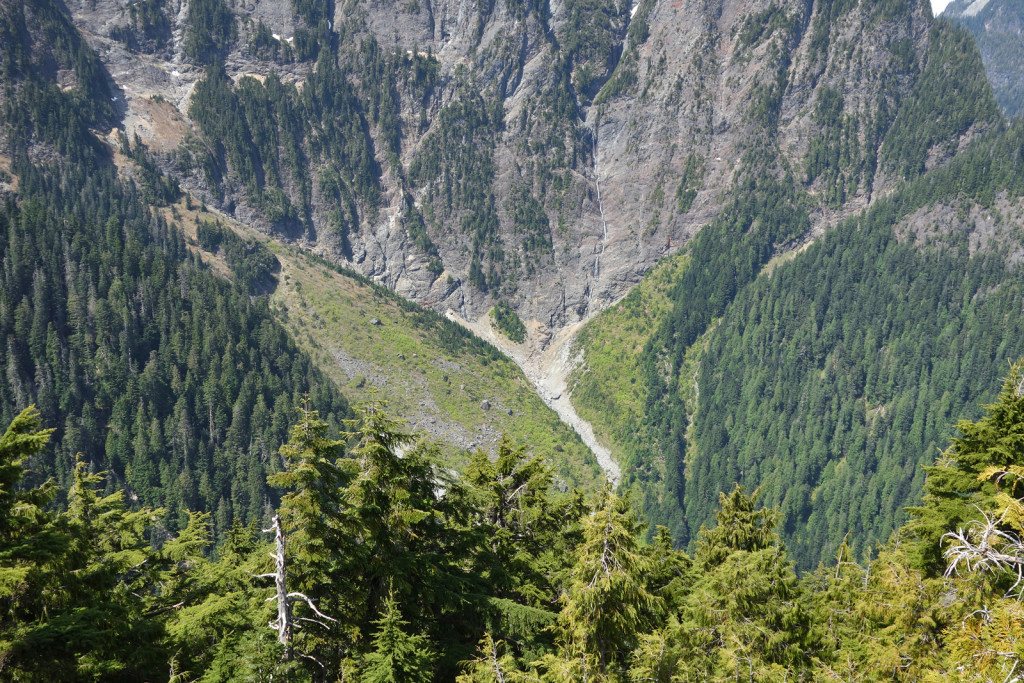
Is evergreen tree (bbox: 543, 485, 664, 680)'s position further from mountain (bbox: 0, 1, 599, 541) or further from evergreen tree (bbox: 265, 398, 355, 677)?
mountain (bbox: 0, 1, 599, 541)

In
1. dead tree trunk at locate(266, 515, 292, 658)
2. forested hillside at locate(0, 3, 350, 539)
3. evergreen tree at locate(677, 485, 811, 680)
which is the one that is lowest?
evergreen tree at locate(677, 485, 811, 680)

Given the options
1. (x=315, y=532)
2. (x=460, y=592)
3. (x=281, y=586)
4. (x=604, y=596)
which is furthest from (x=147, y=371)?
(x=604, y=596)

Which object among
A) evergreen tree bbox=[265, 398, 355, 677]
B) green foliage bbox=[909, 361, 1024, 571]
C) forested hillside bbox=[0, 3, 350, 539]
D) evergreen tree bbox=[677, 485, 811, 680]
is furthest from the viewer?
forested hillside bbox=[0, 3, 350, 539]

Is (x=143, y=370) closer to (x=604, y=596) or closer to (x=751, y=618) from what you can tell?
(x=604, y=596)

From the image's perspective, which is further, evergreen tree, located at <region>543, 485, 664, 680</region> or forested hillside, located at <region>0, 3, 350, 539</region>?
forested hillside, located at <region>0, 3, 350, 539</region>

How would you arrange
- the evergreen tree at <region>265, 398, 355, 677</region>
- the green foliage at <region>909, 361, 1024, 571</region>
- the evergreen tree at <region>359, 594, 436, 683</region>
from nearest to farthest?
the evergreen tree at <region>359, 594, 436, 683</region>, the evergreen tree at <region>265, 398, 355, 677</region>, the green foliage at <region>909, 361, 1024, 571</region>

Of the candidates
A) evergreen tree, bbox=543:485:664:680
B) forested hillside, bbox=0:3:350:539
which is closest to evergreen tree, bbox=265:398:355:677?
evergreen tree, bbox=543:485:664:680

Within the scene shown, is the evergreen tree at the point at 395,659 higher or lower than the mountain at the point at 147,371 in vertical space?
lower

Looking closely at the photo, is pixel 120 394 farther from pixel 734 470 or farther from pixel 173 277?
pixel 734 470

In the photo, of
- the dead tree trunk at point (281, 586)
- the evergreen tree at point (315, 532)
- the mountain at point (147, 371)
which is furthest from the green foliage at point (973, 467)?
the mountain at point (147, 371)

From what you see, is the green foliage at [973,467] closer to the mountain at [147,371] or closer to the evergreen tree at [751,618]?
the evergreen tree at [751,618]

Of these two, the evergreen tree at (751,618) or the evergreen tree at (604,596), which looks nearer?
the evergreen tree at (604,596)

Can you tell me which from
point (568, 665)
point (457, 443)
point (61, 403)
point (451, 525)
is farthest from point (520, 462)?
point (457, 443)

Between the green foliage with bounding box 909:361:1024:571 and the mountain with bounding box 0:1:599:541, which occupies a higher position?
the mountain with bounding box 0:1:599:541
